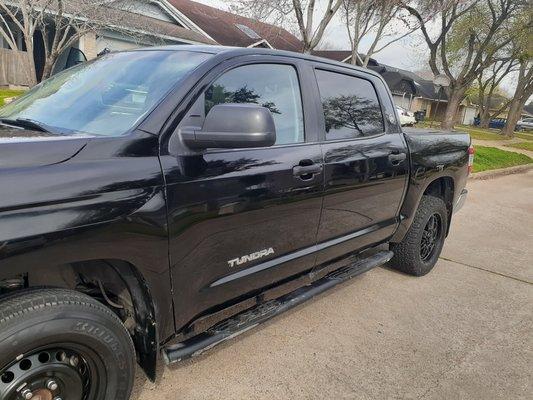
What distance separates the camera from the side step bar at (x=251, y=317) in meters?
2.32

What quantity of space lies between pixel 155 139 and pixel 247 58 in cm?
82

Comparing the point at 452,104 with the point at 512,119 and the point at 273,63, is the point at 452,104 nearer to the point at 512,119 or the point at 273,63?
the point at 512,119

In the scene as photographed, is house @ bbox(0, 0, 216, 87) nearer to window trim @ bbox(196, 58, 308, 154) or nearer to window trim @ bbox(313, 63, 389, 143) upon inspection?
window trim @ bbox(313, 63, 389, 143)

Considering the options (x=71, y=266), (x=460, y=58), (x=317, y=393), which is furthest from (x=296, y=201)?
(x=460, y=58)

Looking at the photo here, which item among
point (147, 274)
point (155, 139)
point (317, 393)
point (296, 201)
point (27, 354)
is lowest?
point (317, 393)

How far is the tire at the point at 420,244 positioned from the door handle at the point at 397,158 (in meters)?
0.73

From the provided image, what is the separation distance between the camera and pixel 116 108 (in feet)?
7.57

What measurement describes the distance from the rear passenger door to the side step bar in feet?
0.53

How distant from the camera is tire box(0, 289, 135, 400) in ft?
5.56

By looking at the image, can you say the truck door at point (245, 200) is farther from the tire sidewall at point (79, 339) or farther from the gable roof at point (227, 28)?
the gable roof at point (227, 28)

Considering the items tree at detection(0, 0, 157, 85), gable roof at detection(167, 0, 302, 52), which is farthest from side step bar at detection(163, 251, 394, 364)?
gable roof at detection(167, 0, 302, 52)

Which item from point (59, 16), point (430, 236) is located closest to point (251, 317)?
point (430, 236)

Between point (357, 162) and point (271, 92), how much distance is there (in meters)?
0.86

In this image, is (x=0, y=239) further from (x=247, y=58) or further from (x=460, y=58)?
(x=460, y=58)
